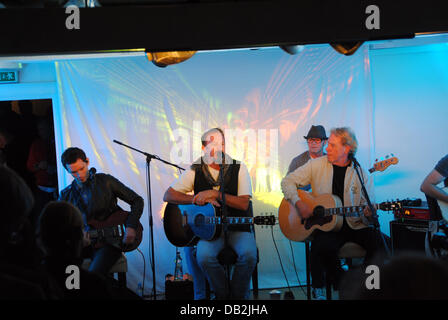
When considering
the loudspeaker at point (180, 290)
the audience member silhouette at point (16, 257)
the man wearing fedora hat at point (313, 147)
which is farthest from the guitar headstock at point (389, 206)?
the audience member silhouette at point (16, 257)

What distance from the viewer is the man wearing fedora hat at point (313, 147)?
4770 millimetres

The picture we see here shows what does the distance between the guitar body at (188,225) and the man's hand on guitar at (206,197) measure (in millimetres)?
43

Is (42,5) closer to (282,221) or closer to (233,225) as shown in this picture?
(233,225)

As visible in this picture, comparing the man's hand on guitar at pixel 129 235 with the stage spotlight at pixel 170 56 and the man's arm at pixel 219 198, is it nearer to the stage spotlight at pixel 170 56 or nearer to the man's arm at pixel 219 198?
the man's arm at pixel 219 198

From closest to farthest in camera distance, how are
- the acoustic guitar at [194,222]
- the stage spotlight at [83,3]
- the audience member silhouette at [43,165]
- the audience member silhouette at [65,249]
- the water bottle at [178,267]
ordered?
1. the audience member silhouette at [65,249]
2. the stage spotlight at [83,3]
3. the acoustic guitar at [194,222]
4. the water bottle at [178,267]
5. the audience member silhouette at [43,165]

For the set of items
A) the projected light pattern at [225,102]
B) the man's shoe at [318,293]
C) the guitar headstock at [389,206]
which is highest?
the projected light pattern at [225,102]

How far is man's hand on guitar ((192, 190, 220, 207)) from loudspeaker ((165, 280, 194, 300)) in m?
0.77

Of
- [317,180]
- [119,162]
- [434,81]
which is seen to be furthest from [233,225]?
[434,81]

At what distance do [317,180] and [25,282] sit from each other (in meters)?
3.02

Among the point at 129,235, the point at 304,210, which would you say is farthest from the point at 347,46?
the point at 129,235

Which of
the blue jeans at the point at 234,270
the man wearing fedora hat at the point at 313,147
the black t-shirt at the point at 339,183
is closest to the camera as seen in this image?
the blue jeans at the point at 234,270

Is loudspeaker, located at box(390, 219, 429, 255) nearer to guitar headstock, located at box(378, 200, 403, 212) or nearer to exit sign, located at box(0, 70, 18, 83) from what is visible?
guitar headstock, located at box(378, 200, 403, 212)

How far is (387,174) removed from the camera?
5.16m

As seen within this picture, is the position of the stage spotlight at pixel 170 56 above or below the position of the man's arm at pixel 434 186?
above
